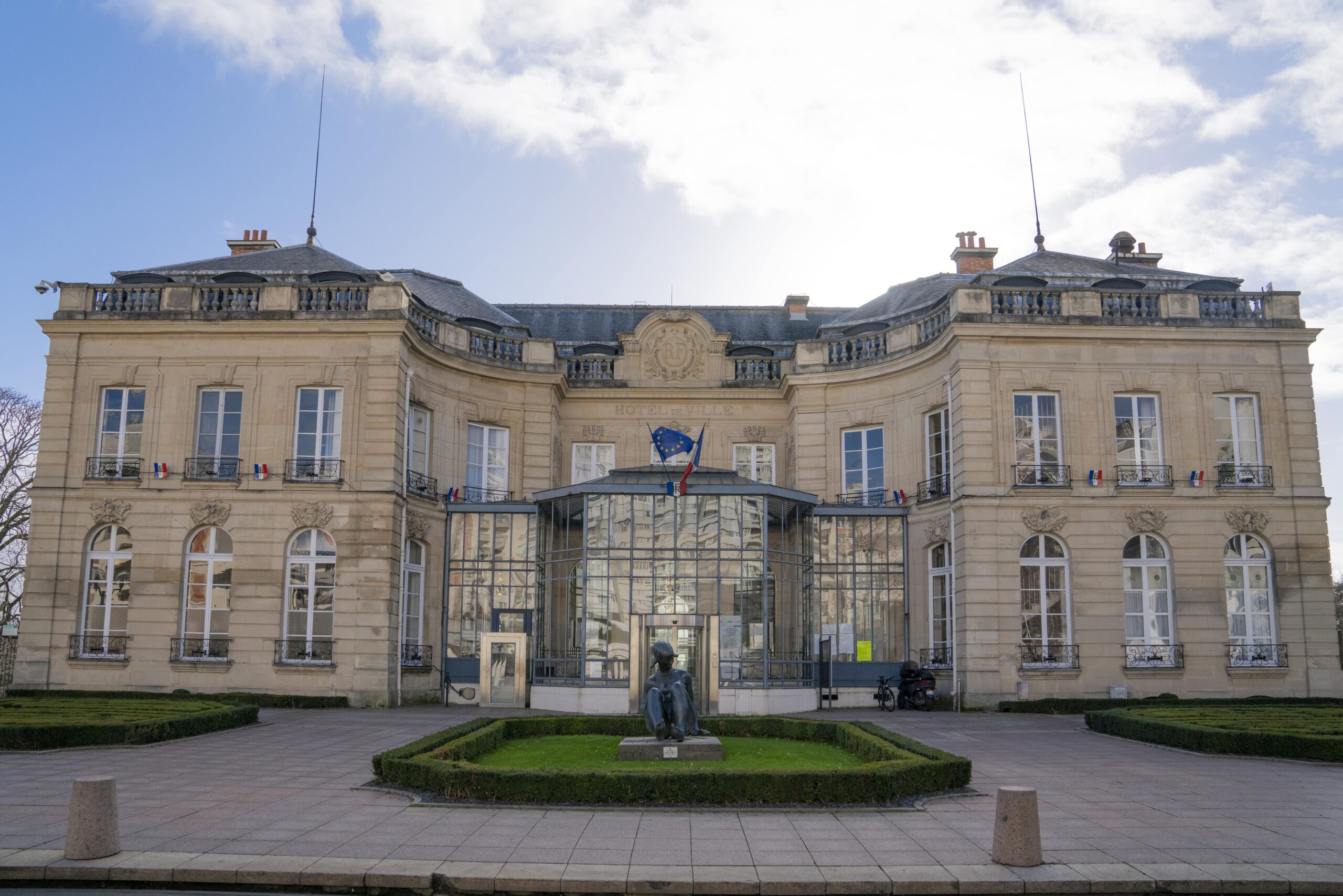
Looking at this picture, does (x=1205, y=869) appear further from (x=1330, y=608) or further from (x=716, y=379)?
(x=716, y=379)

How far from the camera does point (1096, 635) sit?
24.8 meters

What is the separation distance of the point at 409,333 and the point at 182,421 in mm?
6205

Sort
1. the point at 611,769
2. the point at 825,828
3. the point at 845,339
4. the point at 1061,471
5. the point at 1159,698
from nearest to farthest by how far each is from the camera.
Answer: the point at 825,828 → the point at 611,769 → the point at 1159,698 → the point at 1061,471 → the point at 845,339

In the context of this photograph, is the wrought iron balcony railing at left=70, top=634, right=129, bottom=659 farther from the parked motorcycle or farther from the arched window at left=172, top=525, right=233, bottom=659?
the parked motorcycle

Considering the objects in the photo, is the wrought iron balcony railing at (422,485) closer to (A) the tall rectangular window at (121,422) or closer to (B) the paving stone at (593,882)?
(A) the tall rectangular window at (121,422)

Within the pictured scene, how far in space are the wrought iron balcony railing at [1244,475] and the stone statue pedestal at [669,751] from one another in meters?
17.7

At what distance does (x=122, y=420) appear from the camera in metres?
26.6

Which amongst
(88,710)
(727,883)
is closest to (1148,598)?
(727,883)

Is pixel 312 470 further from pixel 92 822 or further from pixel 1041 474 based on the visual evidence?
pixel 1041 474

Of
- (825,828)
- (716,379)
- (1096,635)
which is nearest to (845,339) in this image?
(716,379)

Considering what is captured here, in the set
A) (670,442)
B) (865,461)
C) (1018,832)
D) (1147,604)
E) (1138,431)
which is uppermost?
(1138,431)

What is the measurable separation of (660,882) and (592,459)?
2393cm

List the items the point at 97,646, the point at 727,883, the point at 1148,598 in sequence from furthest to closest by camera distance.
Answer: the point at 97,646 → the point at 1148,598 → the point at 727,883

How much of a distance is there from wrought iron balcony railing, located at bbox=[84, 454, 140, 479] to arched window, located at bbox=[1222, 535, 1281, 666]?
2747 cm
